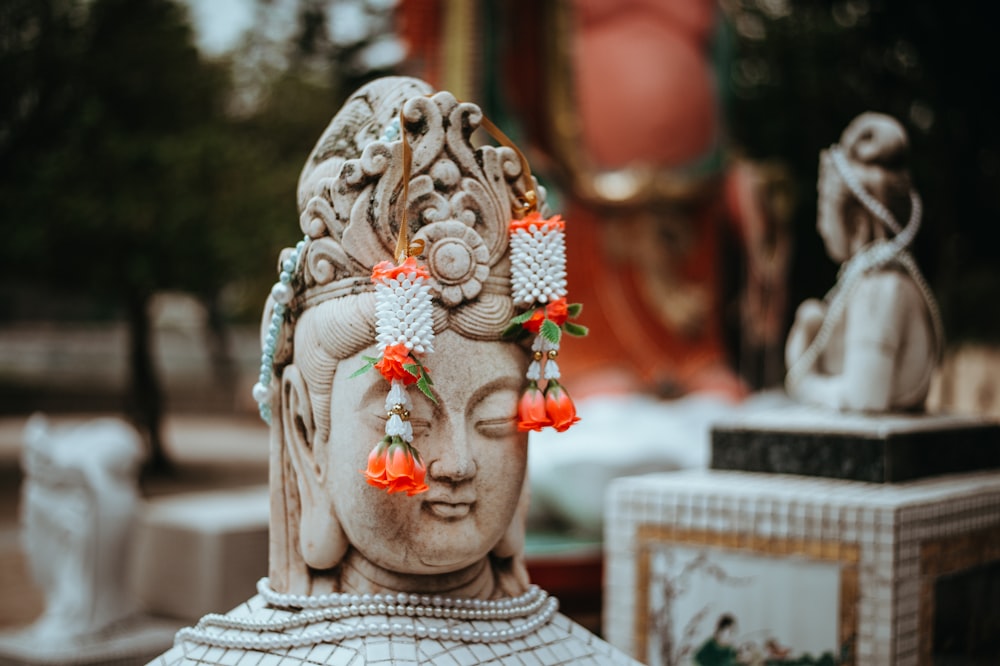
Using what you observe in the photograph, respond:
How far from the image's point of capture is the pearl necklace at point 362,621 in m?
2.54

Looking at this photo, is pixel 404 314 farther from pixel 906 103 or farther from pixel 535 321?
pixel 906 103

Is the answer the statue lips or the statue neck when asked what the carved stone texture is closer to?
the statue neck

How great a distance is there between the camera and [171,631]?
612cm

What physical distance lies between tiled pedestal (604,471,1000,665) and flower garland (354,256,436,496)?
1777 mm

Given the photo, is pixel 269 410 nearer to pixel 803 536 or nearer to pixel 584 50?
pixel 803 536

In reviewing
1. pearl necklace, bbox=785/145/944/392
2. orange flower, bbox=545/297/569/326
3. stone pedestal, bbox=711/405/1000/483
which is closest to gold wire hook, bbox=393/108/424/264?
orange flower, bbox=545/297/569/326

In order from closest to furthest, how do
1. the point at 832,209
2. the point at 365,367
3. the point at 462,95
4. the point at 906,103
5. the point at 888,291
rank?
the point at 365,367 → the point at 888,291 → the point at 832,209 → the point at 462,95 → the point at 906,103

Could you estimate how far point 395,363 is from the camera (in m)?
2.40

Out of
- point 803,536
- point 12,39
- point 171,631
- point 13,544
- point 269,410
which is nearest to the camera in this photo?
point 269,410

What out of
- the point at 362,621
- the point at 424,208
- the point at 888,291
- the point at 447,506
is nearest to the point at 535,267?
the point at 424,208

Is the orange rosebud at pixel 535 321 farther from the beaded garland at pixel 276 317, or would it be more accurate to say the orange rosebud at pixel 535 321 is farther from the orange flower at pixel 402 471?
the beaded garland at pixel 276 317

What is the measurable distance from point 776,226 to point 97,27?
25.4 ft

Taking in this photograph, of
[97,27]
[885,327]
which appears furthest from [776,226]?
[97,27]

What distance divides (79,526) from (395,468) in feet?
13.8
